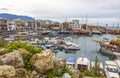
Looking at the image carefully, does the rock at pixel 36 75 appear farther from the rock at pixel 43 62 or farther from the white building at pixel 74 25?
the white building at pixel 74 25

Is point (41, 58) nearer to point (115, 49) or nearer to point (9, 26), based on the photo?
point (115, 49)

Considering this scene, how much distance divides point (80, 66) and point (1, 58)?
15.9 metres

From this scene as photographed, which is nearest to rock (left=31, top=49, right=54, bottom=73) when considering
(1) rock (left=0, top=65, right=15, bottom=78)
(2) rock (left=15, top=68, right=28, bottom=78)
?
(2) rock (left=15, top=68, right=28, bottom=78)

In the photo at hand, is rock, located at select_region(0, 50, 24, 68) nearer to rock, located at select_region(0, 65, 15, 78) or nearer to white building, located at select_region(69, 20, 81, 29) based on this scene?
rock, located at select_region(0, 65, 15, 78)

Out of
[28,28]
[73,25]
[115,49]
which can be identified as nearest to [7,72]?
[115,49]

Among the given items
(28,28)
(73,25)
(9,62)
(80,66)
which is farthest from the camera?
(73,25)

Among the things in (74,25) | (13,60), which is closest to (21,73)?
(13,60)

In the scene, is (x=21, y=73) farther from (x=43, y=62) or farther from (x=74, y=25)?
(x=74, y=25)

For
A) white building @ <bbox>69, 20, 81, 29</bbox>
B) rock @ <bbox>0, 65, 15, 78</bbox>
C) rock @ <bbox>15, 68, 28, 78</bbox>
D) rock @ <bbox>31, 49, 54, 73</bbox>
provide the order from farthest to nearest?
white building @ <bbox>69, 20, 81, 29</bbox>, rock @ <bbox>31, 49, 54, 73</bbox>, rock @ <bbox>15, 68, 28, 78</bbox>, rock @ <bbox>0, 65, 15, 78</bbox>

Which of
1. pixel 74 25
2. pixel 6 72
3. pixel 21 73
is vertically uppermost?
pixel 6 72

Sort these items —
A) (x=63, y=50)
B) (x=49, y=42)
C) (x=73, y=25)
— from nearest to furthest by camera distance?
(x=63, y=50) → (x=49, y=42) → (x=73, y=25)

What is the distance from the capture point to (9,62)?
7984 millimetres

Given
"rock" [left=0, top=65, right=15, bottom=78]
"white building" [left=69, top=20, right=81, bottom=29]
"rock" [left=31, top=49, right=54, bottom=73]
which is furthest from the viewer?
"white building" [left=69, top=20, right=81, bottom=29]

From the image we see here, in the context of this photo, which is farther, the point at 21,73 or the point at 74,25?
the point at 74,25
